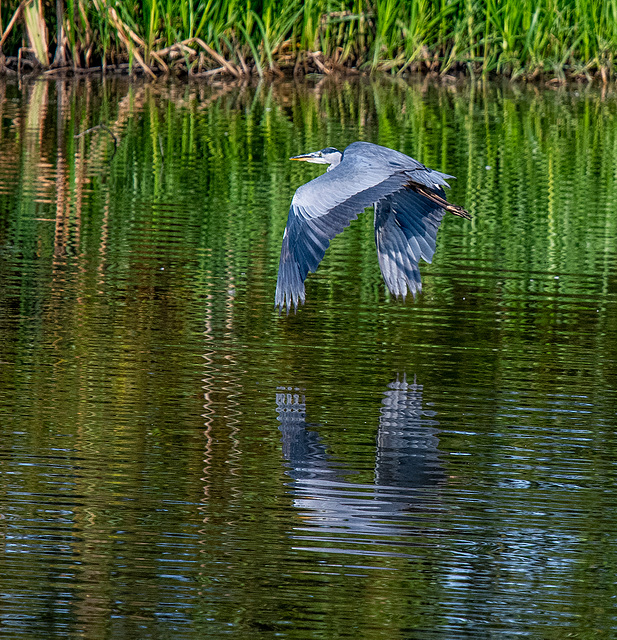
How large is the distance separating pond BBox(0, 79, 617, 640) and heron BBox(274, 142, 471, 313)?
45cm

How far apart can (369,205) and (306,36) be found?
39.2 ft

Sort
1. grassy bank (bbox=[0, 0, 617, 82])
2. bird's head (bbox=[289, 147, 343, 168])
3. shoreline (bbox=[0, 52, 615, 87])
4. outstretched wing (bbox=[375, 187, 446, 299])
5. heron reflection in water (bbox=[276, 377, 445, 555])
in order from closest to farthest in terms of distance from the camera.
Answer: heron reflection in water (bbox=[276, 377, 445, 555]), outstretched wing (bbox=[375, 187, 446, 299]), bird's head (bbox=[289, 147, 343, 168]), grassy bank (bbox=[0, 0, 617, 82]), shoreline (bbox=[0, 52, 615, 87])

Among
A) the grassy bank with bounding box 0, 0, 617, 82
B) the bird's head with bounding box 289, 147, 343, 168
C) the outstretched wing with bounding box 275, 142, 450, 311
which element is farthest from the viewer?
Answer: the grassy bank with bounding box 0, 0, 617, 82

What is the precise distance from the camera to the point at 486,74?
17.8 metres

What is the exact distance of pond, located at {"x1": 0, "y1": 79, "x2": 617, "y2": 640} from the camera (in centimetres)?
350

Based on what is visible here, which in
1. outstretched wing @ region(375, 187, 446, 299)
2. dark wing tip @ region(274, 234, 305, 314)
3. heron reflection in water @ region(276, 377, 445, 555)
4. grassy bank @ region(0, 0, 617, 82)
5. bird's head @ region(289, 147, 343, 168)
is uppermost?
grassy bank @ region(0, 0, 617, 82)

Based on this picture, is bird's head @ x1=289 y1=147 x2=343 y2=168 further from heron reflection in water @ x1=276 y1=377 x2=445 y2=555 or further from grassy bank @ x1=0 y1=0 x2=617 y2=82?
grassy bank @ x1=0 y1=0 x2=617 y2=82

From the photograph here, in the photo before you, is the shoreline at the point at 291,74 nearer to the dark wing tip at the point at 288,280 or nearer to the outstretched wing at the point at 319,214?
the outstretched wing at the point at 319,214

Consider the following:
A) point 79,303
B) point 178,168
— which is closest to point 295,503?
point 79,303

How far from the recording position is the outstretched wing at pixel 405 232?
20.2 ft

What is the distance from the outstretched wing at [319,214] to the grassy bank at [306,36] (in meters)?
10.5

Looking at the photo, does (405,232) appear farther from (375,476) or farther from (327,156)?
(375,476)

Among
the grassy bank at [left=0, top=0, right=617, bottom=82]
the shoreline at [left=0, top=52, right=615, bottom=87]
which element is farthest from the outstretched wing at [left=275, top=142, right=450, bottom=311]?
the shoreline at [left=0, top=52, right=615, bottom=87]

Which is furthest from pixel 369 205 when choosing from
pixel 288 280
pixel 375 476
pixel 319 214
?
pixel 375 476
